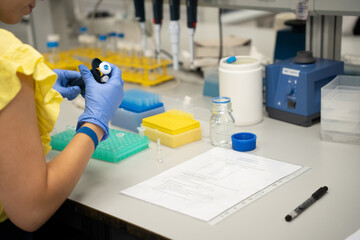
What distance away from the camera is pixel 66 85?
1451 millimetres

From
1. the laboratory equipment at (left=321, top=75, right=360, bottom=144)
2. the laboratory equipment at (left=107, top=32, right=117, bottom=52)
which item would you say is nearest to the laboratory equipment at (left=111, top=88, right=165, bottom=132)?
the laboratory equipment at (left=321, top=75, right=360, bottom=144)

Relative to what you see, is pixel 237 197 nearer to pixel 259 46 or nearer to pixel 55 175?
pixel 55 175

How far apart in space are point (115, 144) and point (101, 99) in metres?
0.23

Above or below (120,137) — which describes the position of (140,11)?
above

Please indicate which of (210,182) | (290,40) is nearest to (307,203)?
(210,182)

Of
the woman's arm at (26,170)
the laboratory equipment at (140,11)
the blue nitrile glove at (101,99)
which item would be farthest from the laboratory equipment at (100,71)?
the laboratory equipment at (140,11)

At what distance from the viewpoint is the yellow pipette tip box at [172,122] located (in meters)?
1.43

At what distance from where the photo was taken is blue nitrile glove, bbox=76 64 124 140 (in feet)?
3.83

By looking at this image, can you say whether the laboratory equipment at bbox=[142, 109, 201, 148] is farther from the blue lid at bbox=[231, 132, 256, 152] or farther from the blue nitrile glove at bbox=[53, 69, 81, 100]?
the blue nitrile glove at bbox=[53, 69, 81, 100]

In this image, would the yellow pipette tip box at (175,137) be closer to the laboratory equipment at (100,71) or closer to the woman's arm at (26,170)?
the laboratory equipment at (100,71)

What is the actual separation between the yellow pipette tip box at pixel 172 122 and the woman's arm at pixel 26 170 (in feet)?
1.50

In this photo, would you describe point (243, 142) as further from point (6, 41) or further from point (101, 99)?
point (6, 41)

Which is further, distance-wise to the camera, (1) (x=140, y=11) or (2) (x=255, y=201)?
(1) (x=140, y=11)

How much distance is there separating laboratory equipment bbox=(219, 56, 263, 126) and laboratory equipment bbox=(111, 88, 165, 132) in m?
0.25
